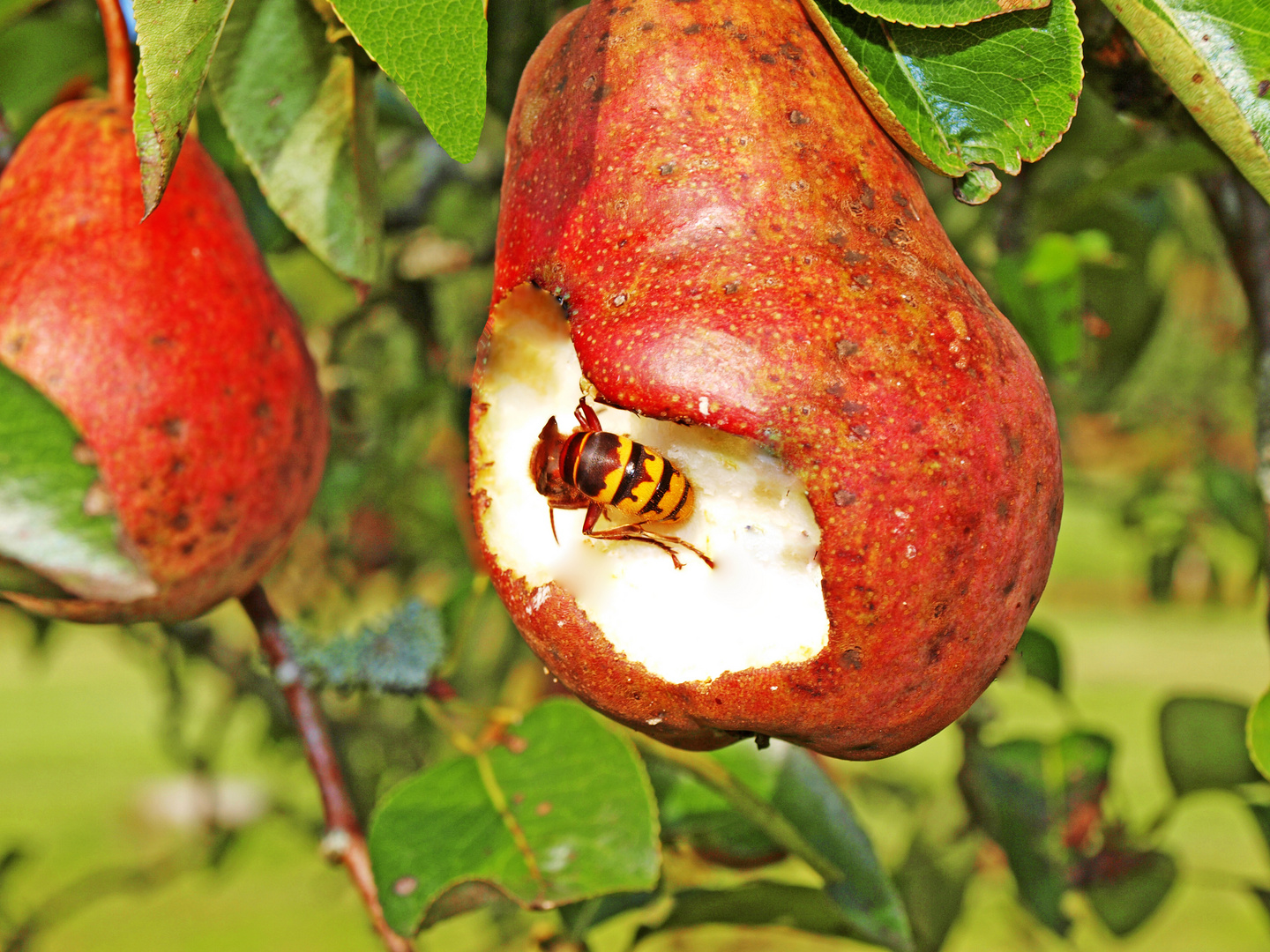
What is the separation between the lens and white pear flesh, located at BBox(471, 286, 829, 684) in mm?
585

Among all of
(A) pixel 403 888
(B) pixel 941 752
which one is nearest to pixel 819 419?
(A) pixel 403 888

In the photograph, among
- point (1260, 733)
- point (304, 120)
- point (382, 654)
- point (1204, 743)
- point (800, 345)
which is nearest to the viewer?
point (800, 345)

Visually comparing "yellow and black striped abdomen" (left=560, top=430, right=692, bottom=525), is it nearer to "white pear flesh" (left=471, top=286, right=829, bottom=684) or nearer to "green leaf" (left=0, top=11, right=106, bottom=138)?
"white pear flesh" (left=471, top=286, right=829, bottom=684)

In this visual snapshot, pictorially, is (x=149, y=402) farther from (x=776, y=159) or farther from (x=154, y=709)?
(x=154, y=709)

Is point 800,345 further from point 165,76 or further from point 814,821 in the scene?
point 814,821

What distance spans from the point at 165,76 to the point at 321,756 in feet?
1.84

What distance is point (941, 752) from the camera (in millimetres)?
5648

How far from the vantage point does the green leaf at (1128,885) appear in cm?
129

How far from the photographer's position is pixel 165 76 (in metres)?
0.54

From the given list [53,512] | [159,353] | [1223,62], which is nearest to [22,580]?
[53,512]

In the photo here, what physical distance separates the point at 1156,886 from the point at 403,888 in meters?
0.97

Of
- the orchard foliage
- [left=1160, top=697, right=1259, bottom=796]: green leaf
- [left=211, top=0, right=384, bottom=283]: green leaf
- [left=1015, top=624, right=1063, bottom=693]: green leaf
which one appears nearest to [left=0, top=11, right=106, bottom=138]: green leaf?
the orchard foliage

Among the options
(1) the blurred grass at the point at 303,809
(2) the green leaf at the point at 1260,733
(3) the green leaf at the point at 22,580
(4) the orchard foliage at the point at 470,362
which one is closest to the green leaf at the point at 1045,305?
(4) the orchard foliage at the point at 470,362

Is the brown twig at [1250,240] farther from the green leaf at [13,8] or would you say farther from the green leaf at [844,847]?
the green leaf at [13,8]
